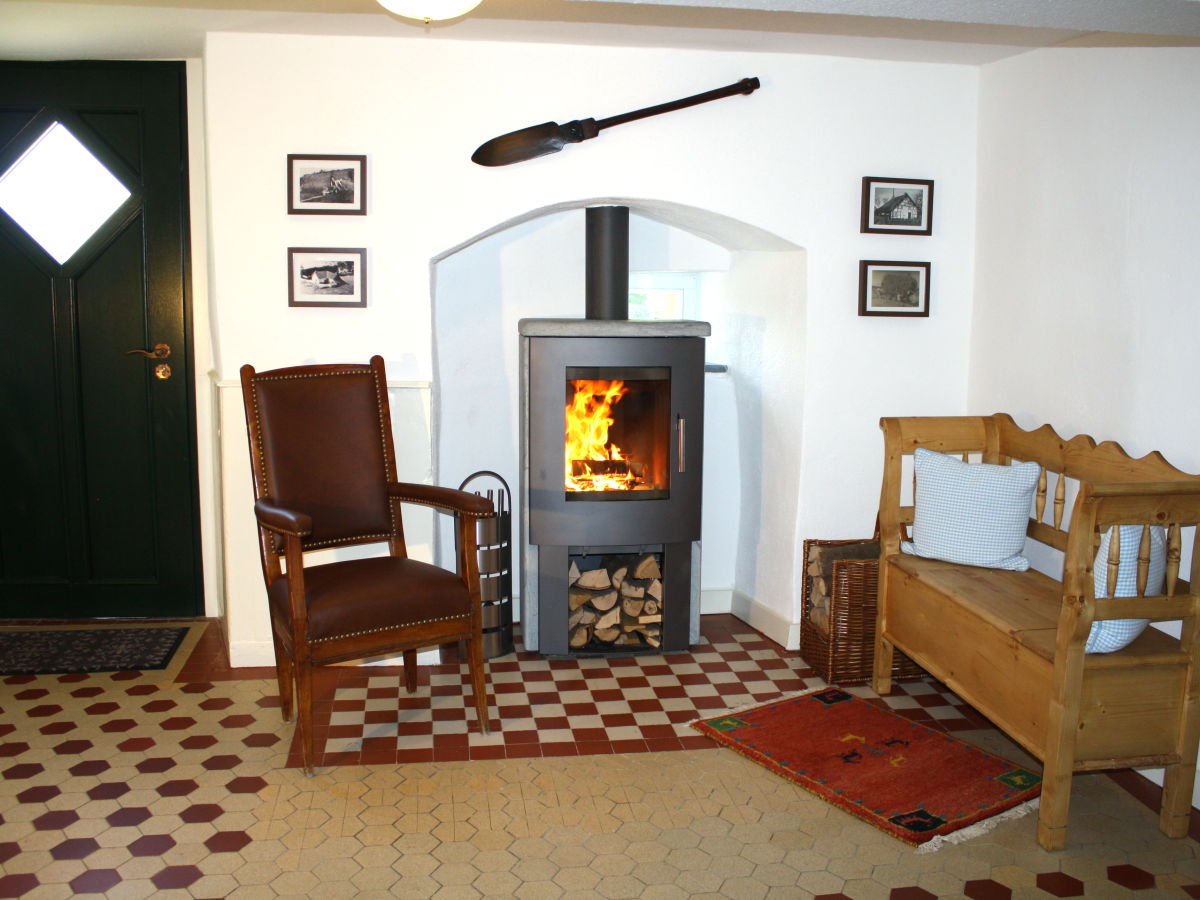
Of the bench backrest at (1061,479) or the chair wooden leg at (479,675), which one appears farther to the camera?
the chair wooden leg at (479,675)

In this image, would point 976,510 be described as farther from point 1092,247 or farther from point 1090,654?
point 1092,247

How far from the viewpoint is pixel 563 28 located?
3250 millimetres

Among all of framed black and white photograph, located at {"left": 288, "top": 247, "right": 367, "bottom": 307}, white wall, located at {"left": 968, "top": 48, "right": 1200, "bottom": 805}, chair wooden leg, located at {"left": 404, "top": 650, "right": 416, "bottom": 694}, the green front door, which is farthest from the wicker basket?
the green front door

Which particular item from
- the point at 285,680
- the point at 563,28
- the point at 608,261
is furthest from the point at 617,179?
the point at 285,680

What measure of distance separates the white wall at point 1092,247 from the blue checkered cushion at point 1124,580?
Answer: 39 cm

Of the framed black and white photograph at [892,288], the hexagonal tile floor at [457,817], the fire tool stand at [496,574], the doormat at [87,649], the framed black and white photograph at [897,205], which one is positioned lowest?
the hexagonal tile floor at [457,817]

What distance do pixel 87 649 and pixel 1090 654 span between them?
328cm

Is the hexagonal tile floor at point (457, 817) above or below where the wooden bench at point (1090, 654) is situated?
below

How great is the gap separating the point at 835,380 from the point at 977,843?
5.74 feet

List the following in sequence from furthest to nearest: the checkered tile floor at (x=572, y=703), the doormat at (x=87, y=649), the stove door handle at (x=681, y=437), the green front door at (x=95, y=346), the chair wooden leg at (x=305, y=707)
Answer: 1. the green front door at (x=95, y=346)
2. the stove door handle at (x=681, y=437)
3. the doormat at (x=87, y=649)
4. the checkered tile floor at (x=572, y=703)
5. the chair wooden leg at (x=305, y=707)

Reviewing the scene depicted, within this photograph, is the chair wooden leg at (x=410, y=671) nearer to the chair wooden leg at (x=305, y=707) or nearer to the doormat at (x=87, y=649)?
the chair wooden leg at (x=305, y=707)

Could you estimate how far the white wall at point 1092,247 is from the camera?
277cm

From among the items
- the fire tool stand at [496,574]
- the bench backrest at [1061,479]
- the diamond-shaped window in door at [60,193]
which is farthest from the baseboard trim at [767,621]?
the diamond-shaped window in door at [60,193]

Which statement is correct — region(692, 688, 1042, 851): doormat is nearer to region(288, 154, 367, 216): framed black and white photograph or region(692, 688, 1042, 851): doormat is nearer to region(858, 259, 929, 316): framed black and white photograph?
region(858, 259, 929, 316): framed black and white photograph
